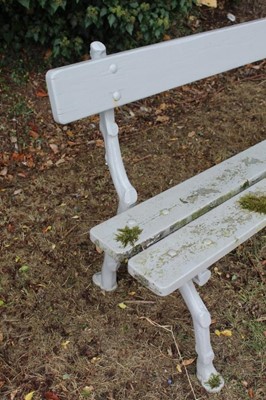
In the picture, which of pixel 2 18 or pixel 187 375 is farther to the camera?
pixel 2 18

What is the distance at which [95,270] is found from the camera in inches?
102

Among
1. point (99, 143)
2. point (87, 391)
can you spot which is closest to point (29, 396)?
point (87, 391)

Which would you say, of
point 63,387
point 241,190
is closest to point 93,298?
point 63,387

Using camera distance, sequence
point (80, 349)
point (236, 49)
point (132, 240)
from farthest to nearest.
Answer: point (236, 49)
point (80, 349)
point (132, 240)

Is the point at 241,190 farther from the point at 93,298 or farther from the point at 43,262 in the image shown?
the point at 43,262

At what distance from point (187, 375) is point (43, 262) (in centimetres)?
95

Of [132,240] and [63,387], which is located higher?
[132,240]

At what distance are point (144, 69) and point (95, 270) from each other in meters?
1.07

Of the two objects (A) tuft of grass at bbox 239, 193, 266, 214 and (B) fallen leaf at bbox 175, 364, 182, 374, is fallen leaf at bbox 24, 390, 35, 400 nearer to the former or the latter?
(B) fallen leaf at bbox 175, 364, 182, 374

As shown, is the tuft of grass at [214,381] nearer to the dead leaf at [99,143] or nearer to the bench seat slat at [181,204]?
the bench seat slat at [181,204]

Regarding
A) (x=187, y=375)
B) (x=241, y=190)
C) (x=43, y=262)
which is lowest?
(x=187, y=375)

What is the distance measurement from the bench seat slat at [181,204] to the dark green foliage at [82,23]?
5.38 ft

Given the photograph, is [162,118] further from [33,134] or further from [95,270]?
[95,270]

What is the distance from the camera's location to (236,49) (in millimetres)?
2361
